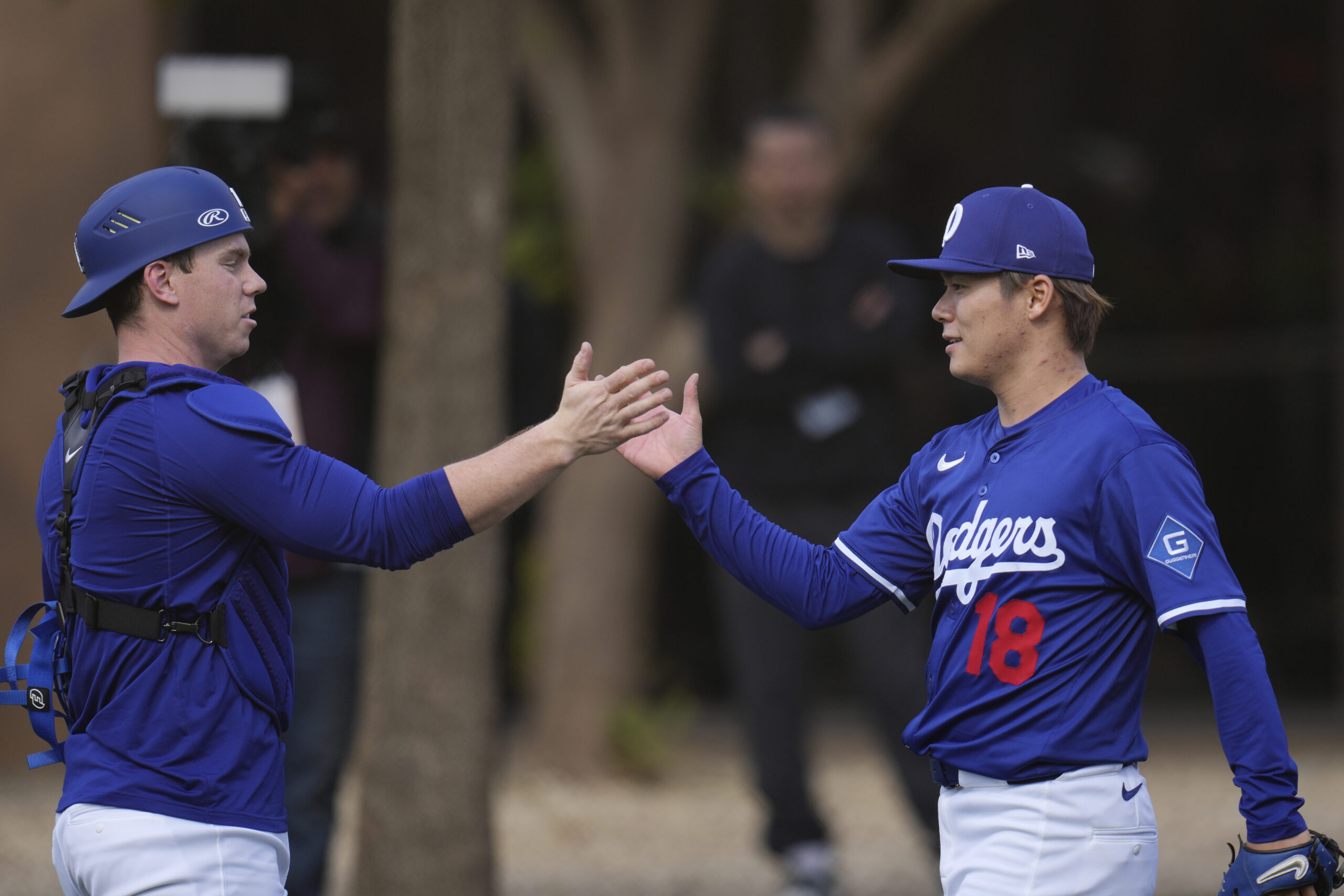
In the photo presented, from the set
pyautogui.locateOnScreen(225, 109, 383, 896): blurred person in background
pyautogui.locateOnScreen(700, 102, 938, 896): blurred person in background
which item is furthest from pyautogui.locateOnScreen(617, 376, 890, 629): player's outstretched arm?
pyautogui.locateOnScreen(700, 102, 938, 896): blurred person in background

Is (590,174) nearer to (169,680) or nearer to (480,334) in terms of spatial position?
(480,334)

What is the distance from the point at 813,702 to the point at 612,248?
11.8ft

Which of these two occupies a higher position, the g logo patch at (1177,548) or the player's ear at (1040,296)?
the player's ear at (1040,296)

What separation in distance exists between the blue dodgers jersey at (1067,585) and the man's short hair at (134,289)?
1.52 metres

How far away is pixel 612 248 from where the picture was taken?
293 inches

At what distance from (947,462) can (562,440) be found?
0.78 metres

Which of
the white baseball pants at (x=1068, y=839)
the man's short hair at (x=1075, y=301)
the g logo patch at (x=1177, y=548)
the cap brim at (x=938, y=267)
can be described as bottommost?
the white baseball pants at (x=1068, y=839)

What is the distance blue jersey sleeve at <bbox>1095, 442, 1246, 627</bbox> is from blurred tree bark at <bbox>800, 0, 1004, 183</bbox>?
183 inches

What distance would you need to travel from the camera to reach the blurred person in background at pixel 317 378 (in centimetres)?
435

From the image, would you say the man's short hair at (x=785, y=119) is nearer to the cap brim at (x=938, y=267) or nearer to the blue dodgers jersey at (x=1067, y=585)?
the cap brim at (x=938, y=267)

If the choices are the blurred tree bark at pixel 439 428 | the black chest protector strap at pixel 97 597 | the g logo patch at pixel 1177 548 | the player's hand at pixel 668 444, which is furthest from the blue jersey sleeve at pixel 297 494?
the blurred tree bark at pixel 439 428

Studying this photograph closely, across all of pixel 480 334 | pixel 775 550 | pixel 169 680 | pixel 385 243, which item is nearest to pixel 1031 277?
pixel 775 550

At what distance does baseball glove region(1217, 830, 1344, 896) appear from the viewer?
2492 millimetres

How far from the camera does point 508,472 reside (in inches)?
111
